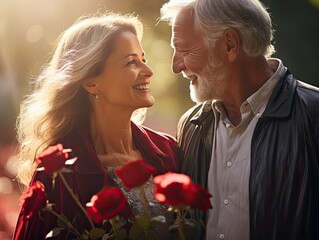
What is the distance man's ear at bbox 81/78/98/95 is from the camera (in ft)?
10.6

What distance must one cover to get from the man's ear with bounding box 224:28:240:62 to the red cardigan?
56 cm

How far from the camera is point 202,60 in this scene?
10.9ft

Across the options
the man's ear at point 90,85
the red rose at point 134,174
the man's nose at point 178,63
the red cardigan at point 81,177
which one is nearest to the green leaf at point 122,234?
the red rose at point 134,174

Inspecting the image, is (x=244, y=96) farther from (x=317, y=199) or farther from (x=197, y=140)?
(x=317, y=199)

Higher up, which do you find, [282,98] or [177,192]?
[177,192]

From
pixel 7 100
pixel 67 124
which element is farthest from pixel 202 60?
pixel 7 100

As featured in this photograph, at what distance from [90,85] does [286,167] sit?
101cm

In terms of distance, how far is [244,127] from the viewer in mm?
3205

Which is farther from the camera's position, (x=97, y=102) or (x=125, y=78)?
(x=97, y=102)

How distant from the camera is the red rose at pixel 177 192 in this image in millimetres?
2006

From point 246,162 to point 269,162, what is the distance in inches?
5.4

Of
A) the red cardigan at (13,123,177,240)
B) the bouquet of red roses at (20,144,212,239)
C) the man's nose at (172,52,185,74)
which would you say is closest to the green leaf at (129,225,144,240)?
the bouquet of red roses at (20,144,212,239)

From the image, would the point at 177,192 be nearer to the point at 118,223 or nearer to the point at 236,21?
the point at 118,223

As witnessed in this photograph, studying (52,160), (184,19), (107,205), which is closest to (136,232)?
(107,205)
